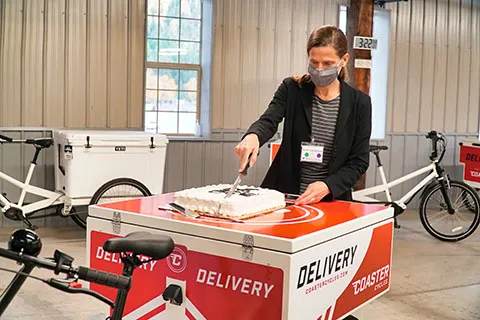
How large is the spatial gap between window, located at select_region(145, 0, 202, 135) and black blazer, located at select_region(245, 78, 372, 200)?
14.0ft

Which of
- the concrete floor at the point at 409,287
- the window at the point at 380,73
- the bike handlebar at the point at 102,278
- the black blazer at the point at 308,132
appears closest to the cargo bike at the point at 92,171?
the concrete floor at the point at 409,287

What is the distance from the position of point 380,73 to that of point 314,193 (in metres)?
5.94

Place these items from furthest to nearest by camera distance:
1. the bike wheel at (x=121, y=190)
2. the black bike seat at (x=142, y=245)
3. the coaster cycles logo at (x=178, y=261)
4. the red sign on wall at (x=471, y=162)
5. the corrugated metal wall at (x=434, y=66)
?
the corrugated metal wall at (x=434, y=66) < the red sign on wall at (x=471, y=162) < the bike wheel at (x=121, y=190) < the coaster cycles logo at (x=178, y=261) < the black bike seat at (x=142, y=245)

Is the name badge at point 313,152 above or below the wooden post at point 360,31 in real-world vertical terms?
below

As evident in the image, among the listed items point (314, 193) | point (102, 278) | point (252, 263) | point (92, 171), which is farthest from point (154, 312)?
point (92, 171)

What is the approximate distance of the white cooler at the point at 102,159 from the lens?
518 cm

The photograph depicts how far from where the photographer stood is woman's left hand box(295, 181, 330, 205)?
7.63 ft

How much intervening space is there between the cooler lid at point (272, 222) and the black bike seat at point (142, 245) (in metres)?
0.22

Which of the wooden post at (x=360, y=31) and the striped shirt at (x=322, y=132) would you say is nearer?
the striped shirt at (x=322, y=132)

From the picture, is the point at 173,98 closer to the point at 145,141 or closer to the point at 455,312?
the point at 145,141

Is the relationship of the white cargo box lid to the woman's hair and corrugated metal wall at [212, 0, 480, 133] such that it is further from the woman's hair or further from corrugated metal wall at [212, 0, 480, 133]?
the woman's hair

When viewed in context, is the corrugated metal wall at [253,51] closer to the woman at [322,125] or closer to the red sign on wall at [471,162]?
the red sign on wall at [471,162]

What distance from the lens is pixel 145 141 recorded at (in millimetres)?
5477

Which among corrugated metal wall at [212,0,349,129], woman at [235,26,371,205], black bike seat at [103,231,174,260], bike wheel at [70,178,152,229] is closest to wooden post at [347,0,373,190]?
corrugated metal wall at [212,0,349,129]
